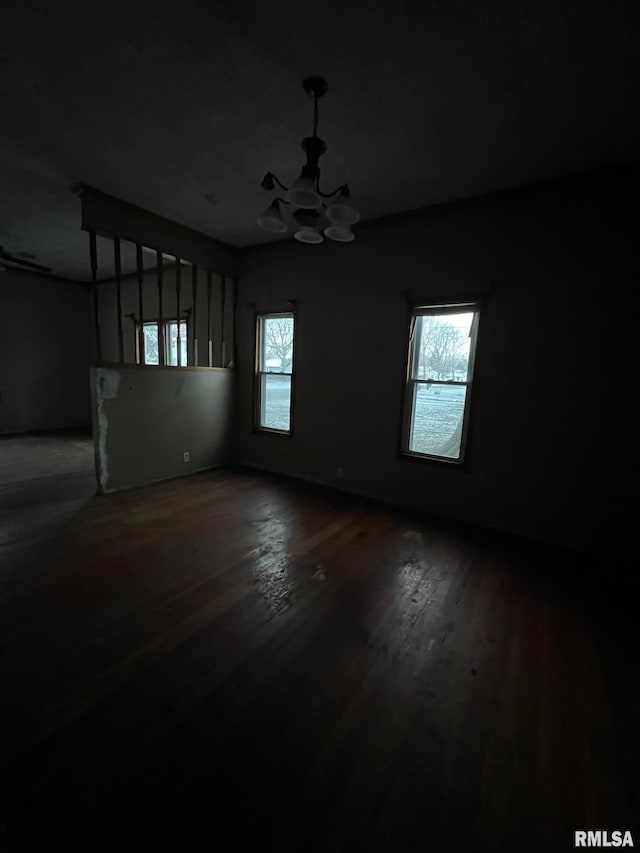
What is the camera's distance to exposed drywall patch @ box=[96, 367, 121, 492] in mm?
3812

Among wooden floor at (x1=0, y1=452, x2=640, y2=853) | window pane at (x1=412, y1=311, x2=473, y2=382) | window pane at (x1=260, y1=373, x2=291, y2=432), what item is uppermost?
window pane at (x1=412, y1=311, x2=473, y2=382)

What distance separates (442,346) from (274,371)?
230cm

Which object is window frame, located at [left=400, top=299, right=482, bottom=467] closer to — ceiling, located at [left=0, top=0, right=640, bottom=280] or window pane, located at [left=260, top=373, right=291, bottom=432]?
ceiling, located at [left=0, top=0, right=640, bottom=280]

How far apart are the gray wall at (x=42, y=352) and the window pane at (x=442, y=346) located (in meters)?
7.51

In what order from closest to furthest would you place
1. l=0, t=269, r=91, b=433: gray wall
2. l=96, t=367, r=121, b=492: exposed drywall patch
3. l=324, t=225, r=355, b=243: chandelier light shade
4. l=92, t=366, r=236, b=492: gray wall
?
l=324, t=225, r=355, b=243: chandelier light shade, l=96, t=367, r=121, b=492: exposed drywall patch, l=92, t=366, r=236, b=492: gray wall, l=0, t=269, r=91, b=433: gray wall

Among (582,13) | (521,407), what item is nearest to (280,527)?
(521,407)

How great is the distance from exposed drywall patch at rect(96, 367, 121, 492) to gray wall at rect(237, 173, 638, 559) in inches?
87.7

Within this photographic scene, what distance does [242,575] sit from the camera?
2465mm

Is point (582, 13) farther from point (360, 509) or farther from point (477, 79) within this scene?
point (360, 509)

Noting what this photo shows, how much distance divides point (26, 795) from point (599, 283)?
436cm

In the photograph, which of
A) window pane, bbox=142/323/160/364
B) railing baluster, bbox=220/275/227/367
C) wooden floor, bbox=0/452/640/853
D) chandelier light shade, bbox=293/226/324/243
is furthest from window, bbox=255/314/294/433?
window pane, bbox=142/323/160/364

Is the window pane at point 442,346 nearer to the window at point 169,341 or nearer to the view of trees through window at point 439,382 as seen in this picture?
the view of trees through window at point 439,382

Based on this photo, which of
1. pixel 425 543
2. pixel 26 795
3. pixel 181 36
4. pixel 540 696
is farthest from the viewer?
pixel 425 543

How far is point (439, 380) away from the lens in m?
3.71
